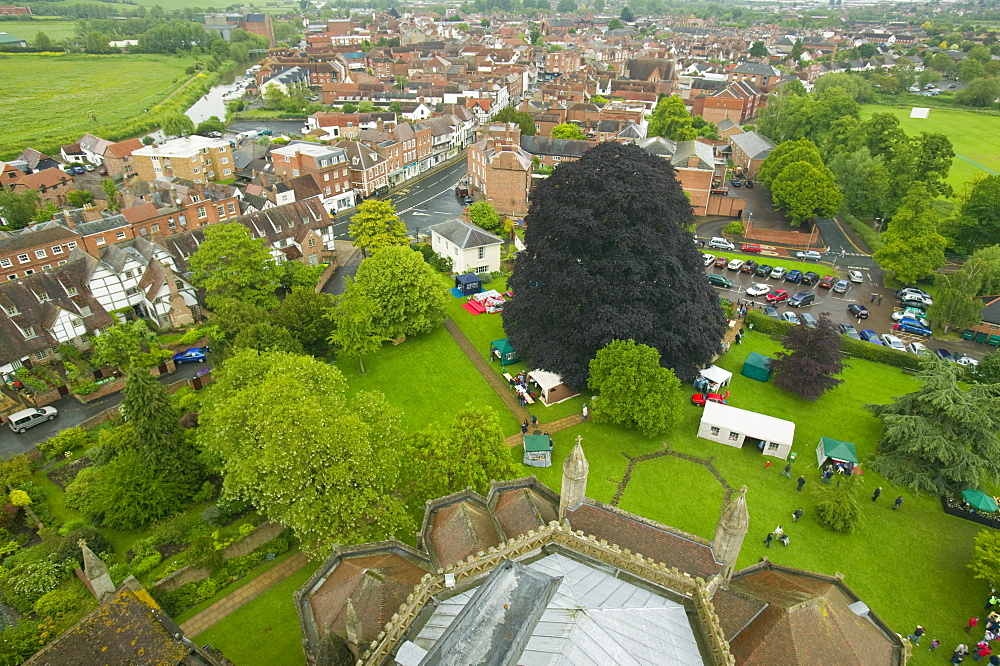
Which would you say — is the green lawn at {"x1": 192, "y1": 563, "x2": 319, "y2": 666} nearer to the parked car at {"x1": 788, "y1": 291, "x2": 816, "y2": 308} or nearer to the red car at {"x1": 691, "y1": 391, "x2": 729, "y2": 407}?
the red car at {"x1": 691, "y1": 391, "x2": 729, "y2": 407}

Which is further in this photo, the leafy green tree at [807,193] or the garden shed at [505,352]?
the leafy green tree at [807,193]

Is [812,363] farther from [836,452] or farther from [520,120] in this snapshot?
[520,120]

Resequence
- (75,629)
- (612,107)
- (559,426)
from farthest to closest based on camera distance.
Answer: (612,107) < (559,426) < (75,629)

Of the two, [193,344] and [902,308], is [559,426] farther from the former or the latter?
[902,308]

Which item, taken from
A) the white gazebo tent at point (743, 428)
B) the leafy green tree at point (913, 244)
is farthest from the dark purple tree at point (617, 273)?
the leafy green tree at point (913, 244)

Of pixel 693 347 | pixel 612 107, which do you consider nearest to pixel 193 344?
pixel 693 347

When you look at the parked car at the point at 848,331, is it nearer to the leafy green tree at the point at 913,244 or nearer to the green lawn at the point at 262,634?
the leafy green tree at the point at 913,244
